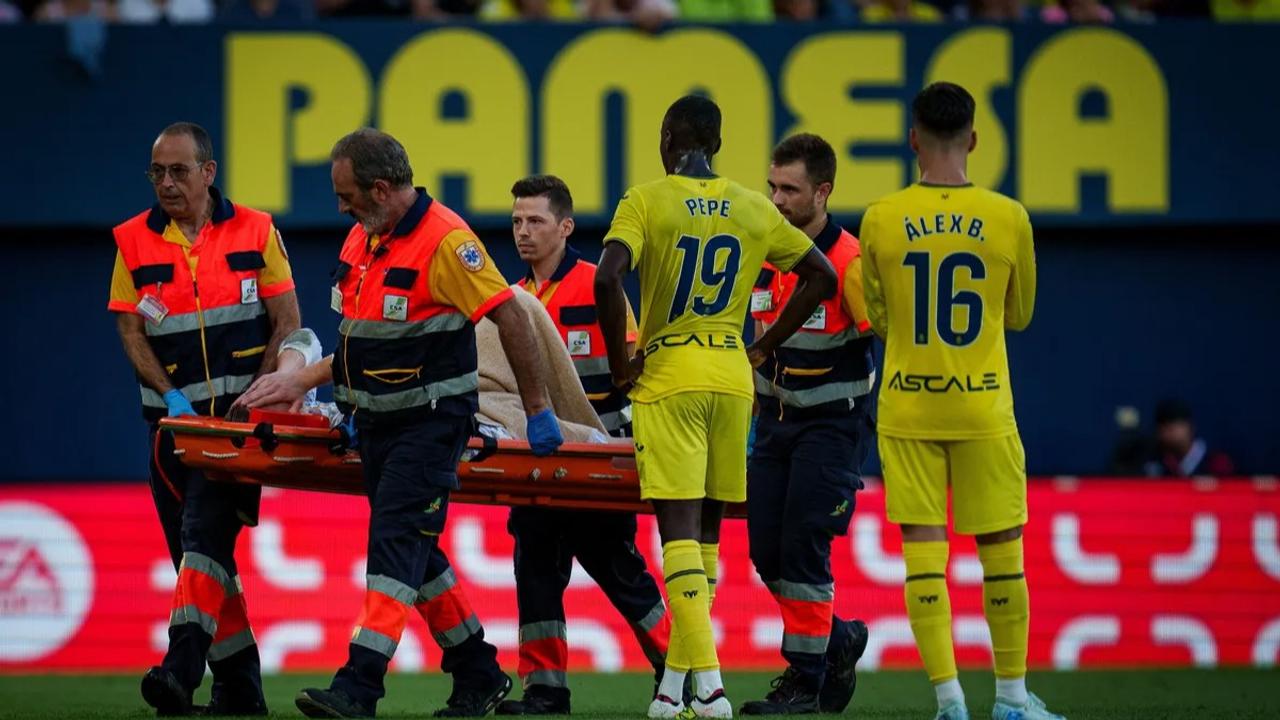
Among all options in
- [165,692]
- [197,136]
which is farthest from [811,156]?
[165,692]

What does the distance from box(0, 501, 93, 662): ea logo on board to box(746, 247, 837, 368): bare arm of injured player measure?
5270 mm

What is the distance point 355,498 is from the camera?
11219 mm

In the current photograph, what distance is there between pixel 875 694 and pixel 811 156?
3131 mm

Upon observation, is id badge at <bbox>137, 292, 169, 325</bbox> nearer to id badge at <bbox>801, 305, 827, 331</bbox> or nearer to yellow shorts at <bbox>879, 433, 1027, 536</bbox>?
id badge at <bbox>801, 305, 827, 331</bbox>

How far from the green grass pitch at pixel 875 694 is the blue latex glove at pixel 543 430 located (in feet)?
3.65

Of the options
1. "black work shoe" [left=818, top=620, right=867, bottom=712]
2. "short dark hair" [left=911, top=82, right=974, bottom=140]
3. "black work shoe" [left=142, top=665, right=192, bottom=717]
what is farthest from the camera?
"black work shoe" [left=818, top=620, right=867, bottom=712]

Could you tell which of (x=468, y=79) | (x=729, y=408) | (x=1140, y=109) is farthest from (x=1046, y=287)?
(x=729, y=408)

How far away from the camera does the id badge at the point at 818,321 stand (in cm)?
775

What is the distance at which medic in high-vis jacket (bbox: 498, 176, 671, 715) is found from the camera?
776cm

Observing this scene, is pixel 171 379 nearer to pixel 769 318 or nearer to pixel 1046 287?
pixel 769 318

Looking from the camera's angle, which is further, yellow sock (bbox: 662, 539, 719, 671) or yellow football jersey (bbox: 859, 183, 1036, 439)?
yellow sock (bbox: 662, 539, 719, 671)

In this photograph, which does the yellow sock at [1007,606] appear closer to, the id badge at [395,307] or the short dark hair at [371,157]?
the id badge at [395,307]

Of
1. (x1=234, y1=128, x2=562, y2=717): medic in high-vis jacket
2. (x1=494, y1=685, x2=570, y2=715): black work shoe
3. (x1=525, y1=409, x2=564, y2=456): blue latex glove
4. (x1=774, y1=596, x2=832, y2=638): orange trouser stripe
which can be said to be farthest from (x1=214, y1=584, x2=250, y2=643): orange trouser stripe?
(x1=774, y1=596, x2=832, y2=638): orange trouser stripe

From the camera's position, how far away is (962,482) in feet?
20.1
